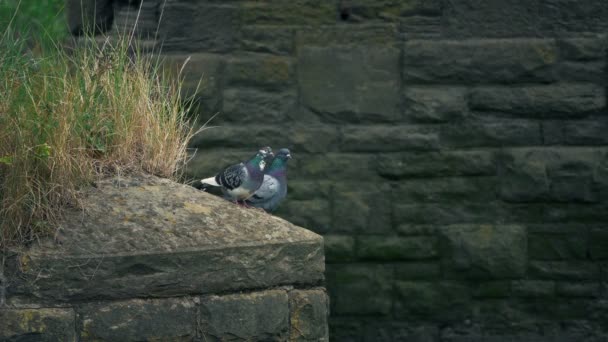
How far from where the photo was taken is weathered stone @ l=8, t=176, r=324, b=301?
2.95 meters

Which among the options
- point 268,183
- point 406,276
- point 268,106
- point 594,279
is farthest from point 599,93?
point 268,183

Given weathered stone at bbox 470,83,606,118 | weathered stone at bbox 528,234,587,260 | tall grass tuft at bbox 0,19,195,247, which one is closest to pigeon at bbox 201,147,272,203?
tall grass tuft at bbox 0,19,195,247

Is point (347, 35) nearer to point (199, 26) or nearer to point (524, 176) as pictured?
point (199, 26)

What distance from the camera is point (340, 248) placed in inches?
203

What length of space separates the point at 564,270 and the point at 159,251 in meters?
2.92

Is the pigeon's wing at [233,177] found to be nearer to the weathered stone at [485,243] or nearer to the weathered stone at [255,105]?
the weathered stone at [255,105]

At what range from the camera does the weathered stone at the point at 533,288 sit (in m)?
5.20

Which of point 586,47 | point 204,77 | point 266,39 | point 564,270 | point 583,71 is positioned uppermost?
point 586,47

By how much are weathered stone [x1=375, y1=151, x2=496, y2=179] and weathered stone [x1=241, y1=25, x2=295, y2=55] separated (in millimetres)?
815

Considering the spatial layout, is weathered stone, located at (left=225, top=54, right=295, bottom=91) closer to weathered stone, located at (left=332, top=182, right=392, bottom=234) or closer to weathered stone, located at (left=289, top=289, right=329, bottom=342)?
weathered stone, located at (left=332, top=182, right=392, bottom=234)

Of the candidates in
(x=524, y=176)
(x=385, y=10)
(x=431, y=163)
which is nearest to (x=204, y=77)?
(x=385, y=10)

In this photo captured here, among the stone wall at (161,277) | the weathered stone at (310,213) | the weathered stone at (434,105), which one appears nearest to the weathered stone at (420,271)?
the weathered stone at (310,213)

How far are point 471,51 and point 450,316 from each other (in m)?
1.47

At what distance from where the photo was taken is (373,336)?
206 inches
